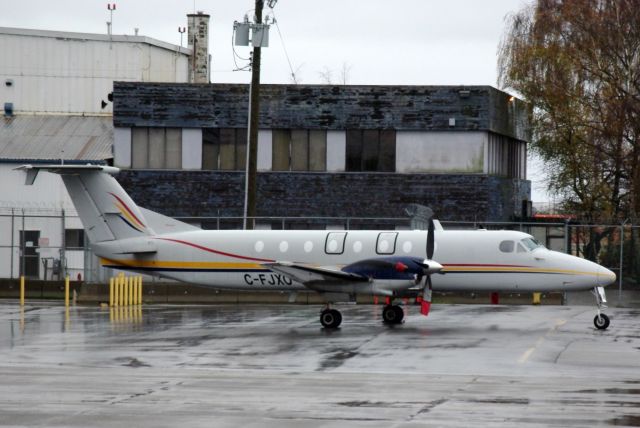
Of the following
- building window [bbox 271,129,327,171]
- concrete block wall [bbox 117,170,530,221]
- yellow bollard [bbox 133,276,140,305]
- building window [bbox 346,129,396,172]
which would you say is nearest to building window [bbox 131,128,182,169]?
concrete block wall [bbox 117,170,530,221]

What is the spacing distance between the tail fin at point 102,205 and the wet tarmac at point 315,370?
8.06 ft

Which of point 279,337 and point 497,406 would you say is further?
point 279,337

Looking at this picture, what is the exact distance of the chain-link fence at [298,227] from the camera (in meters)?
41.3

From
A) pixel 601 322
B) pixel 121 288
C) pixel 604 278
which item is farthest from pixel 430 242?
pixel 121 288

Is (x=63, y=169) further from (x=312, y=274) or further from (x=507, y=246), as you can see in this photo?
Answer: (x=507, y=246)

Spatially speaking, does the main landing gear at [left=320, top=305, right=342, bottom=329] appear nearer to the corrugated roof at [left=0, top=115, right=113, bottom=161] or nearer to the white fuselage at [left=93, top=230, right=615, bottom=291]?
the white fuselage at [left=93, top=230, right=615, bottom=291]

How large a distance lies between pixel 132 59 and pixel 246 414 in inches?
2019

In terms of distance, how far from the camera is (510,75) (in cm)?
5500

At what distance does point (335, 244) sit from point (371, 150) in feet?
59.4

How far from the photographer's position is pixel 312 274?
97.7ft

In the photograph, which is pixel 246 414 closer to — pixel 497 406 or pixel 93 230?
pixel 497 406

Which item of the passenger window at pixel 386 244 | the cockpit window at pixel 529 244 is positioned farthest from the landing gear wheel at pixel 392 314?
the cockpit window at pixel 529 244

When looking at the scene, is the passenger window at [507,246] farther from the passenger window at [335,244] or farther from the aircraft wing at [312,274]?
the passenger window at [335,244]

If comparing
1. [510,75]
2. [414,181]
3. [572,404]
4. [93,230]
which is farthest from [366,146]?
[572,404]
